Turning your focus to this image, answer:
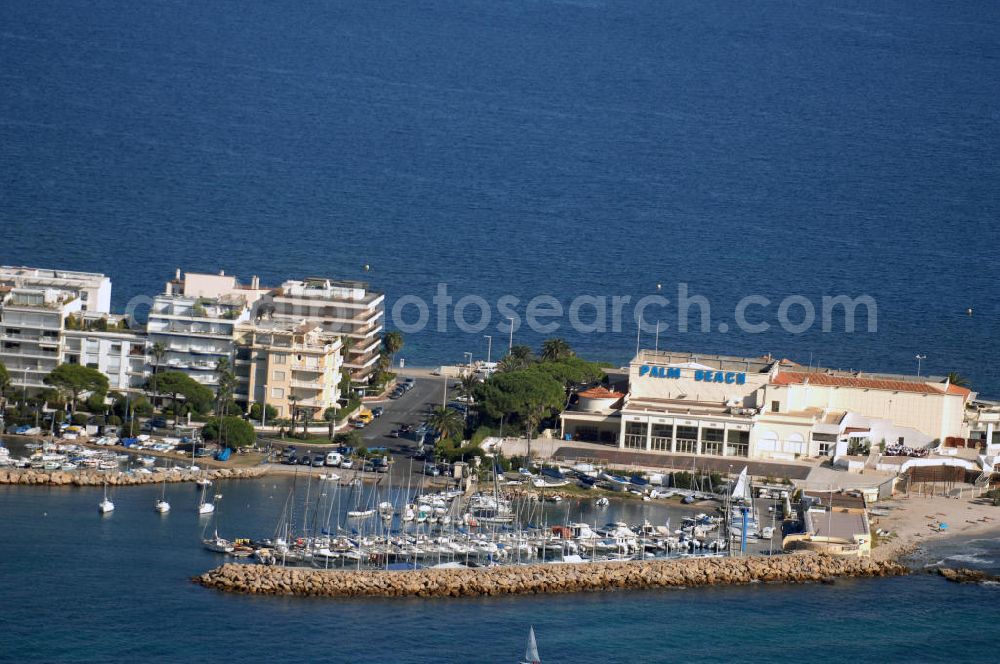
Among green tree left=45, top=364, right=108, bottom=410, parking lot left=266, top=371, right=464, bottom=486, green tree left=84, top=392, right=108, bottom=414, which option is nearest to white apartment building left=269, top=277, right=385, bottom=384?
parking lot left=266, top=371, right=464, bottom=486

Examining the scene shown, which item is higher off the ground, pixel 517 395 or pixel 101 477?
pixel 517 395

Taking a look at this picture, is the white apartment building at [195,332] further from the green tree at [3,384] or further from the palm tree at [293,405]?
the green tree at [3,384]

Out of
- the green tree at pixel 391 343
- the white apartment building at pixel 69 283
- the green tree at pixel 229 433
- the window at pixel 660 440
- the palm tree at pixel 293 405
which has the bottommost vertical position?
the green tree at pixel 229 433

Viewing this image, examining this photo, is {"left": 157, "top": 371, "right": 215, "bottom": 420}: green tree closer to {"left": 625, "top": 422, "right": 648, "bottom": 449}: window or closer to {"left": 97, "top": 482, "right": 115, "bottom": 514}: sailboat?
{"left": 97, "top": 482, "right": 115, "bottom": 514}: sailboat

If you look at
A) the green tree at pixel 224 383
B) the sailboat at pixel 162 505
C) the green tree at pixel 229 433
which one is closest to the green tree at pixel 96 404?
the green tree at pixel 224 383

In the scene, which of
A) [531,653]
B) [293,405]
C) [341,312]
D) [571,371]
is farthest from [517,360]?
[531,653]

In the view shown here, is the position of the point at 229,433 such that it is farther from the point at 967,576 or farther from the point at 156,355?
the point at 967,576
